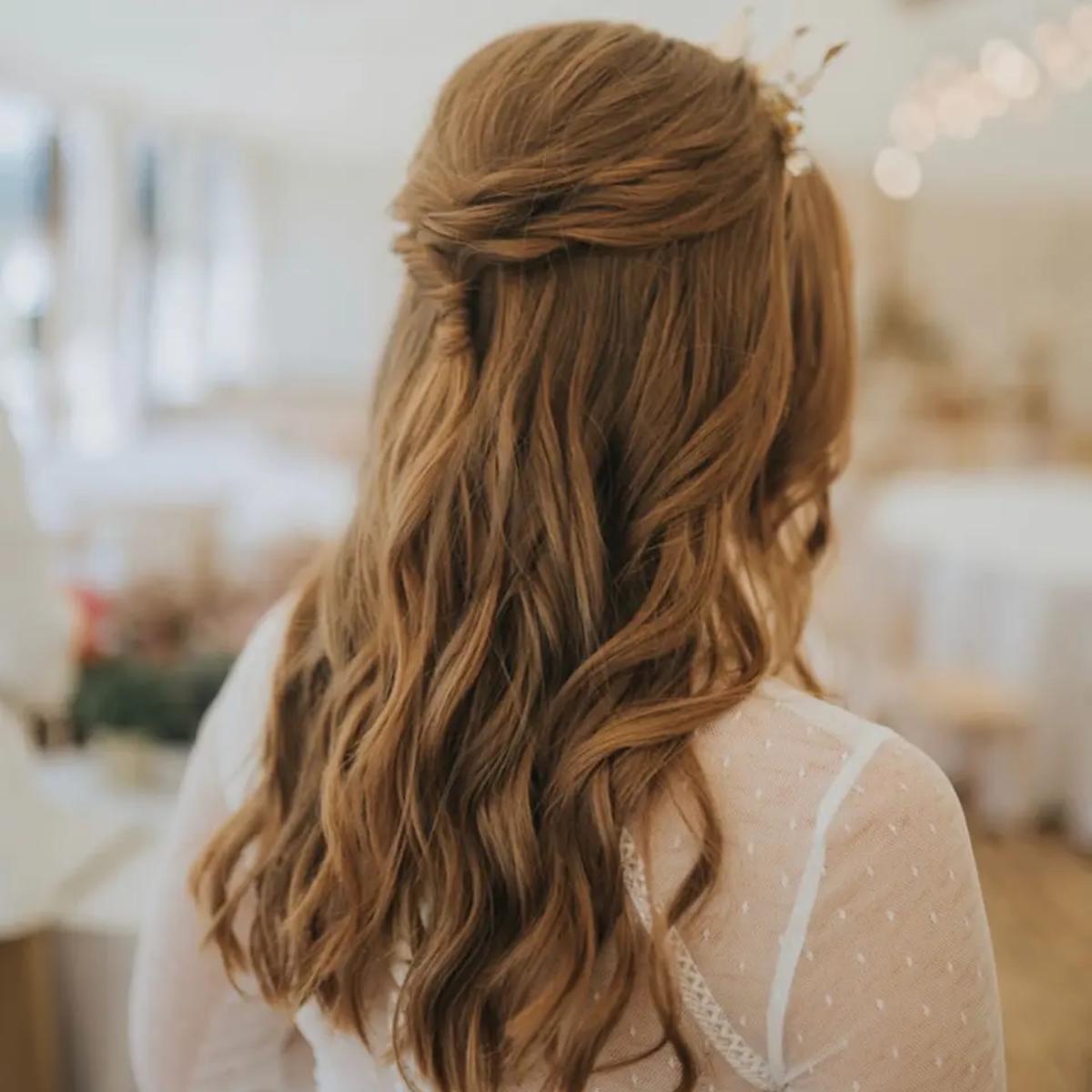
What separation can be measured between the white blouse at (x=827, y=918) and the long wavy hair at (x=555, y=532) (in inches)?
0.7

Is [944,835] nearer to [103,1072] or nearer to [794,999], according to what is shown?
[794,999]

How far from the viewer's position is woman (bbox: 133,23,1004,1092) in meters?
0.68

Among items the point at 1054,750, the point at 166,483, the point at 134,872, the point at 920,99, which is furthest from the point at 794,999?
the point at 166,483

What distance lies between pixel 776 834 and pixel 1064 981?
2561 mm

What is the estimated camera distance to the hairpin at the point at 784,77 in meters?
0.81

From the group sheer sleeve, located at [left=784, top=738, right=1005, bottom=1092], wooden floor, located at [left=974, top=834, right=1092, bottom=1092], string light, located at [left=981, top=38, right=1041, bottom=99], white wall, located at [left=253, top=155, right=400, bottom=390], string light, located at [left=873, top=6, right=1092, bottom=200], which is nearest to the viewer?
sheer sleeve, located at [left=784, top=738, right=1005, bottom=1092]

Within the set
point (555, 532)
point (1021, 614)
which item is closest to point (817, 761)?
point (555, 532)

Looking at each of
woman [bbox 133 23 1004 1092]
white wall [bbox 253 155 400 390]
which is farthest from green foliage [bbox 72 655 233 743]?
white wall [bbox 253 155 400 390]

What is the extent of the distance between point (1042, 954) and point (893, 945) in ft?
8.59

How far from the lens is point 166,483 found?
17.1 feet

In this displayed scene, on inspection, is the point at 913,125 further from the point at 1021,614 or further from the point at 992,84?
the point at 1021,614

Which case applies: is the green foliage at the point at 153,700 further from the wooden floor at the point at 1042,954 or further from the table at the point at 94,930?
the wooden floor at the point at 1042,954

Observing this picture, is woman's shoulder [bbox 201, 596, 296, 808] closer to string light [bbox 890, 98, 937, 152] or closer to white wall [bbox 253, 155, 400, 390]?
string light [bbox 890, 98, 937, 152]

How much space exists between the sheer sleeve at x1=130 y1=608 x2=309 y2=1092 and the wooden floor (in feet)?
6.32
